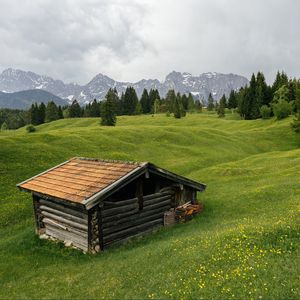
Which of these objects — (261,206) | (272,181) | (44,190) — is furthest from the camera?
(272,181)

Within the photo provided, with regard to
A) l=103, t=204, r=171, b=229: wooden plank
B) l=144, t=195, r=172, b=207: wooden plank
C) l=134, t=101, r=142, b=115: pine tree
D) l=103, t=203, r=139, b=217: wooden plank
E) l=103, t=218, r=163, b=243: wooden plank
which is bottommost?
l=103, t=218, r=163, b=243: wooden plank

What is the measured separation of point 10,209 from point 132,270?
16.9 meters

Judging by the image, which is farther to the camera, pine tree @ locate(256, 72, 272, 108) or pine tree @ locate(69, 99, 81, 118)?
pine tree @ locate(69, 99, 81, 118)

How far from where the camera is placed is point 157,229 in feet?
69.9

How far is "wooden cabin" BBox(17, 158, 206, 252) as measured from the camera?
1809 centimetres

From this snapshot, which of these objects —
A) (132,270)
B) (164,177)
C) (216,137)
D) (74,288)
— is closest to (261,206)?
(164,177)

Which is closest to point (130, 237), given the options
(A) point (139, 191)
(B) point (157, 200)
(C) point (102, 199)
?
(A) point (139, 191)

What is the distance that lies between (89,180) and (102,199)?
8.18 ft

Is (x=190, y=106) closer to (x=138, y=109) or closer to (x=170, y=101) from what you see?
(x=170, y=101)

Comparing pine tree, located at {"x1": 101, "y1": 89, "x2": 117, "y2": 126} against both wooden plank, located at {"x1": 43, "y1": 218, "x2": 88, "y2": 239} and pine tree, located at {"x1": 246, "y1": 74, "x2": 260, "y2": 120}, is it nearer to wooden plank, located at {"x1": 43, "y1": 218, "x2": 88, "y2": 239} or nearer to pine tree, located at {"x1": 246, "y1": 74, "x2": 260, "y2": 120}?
pine tree, located at {"x1": 246, "y1": 74, "x2": 260, "y2": 120}

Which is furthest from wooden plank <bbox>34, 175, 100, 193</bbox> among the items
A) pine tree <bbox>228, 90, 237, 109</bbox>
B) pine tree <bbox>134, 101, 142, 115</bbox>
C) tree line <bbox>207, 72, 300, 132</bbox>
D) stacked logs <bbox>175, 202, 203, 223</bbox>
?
pine tree <bbox>228, 90, 237, 109</bbox>

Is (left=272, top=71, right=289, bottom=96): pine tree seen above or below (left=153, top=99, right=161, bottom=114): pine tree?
above

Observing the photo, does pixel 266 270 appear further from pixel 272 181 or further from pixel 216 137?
pixel 216 137

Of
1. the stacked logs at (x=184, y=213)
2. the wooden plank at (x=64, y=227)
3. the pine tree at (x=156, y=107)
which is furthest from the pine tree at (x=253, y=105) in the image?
the wooden plank at (x=64, y=227)
